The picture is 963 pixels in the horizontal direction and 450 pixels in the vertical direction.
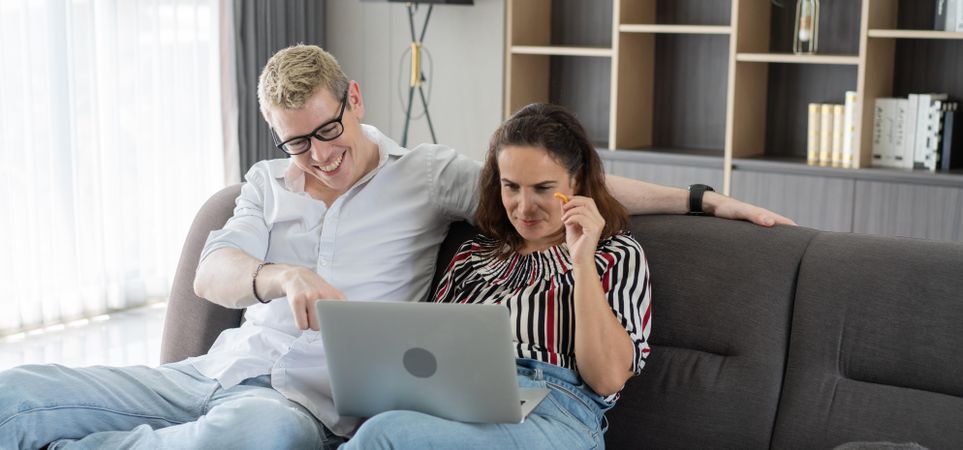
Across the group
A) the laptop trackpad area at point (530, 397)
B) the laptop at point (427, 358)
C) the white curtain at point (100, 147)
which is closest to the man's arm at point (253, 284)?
the laptop at point (427, 358)

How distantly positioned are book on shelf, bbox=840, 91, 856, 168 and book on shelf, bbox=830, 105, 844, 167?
0.06 ft

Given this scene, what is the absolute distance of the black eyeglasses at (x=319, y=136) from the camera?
2076 mm

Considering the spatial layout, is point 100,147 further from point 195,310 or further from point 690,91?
point 690,91

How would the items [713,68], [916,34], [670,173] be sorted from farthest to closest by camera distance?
[713,68]
[670,173]
[916,34]

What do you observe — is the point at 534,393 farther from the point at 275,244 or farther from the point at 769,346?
the point at 275,244

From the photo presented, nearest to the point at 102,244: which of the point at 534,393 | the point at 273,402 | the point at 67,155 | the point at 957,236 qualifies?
the point at 67,155

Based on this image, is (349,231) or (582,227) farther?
(349,231)

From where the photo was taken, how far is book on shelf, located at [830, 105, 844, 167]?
147 inches

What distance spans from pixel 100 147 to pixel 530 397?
2980mm

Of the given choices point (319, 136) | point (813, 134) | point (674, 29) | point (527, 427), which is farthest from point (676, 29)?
point (527, 427)

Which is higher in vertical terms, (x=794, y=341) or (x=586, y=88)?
(x=586, y=88)

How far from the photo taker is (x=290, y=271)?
1.90 metres

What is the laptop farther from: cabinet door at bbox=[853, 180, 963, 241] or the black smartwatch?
cabinet door at bbox=[853, 180, 963, 241]

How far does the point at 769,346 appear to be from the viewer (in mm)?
1884
